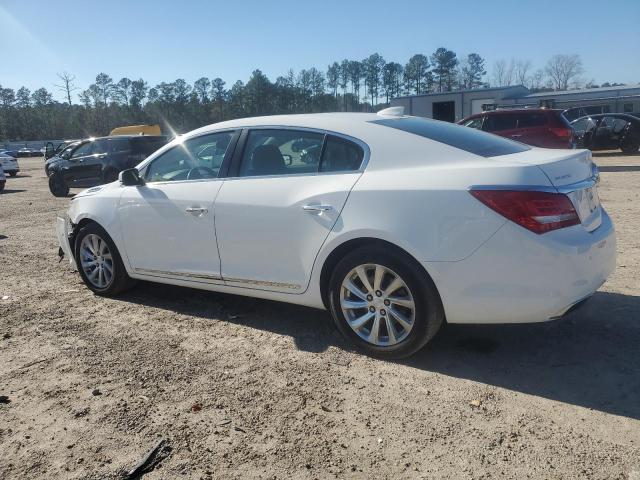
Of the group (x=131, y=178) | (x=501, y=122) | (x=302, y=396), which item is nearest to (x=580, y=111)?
(x=501, y=122)

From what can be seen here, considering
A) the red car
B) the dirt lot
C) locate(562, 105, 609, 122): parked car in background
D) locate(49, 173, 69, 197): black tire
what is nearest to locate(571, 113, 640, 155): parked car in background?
the red car

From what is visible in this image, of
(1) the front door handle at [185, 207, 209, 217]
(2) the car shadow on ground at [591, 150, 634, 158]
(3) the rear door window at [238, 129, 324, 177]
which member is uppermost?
(3) the rear door window at [238, 129, 324, 177]

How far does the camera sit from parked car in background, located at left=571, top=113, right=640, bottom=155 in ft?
65.8

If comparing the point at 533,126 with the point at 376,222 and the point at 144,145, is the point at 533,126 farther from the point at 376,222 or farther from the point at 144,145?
the point at 376,222

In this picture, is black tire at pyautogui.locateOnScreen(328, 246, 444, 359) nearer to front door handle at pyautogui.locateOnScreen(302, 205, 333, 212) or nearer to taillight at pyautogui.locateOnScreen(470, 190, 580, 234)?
front door handle at pyautogui.locateOnScreen(302, 205, 333, 212)

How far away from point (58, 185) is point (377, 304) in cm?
1494

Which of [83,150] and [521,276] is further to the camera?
[83,150]

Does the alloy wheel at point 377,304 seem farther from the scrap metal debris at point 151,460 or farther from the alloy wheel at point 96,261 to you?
the alloy wheel at point 96,261

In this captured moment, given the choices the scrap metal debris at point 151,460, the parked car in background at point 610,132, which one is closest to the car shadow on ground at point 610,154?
the parked car in background at point 610,132

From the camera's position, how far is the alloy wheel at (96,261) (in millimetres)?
5180

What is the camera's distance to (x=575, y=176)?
339cm

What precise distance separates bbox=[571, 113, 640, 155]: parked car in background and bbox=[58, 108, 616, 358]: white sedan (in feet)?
61.6

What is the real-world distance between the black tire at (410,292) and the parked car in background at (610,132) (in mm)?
19184

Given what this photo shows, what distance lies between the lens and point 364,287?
A: 3623 mm
